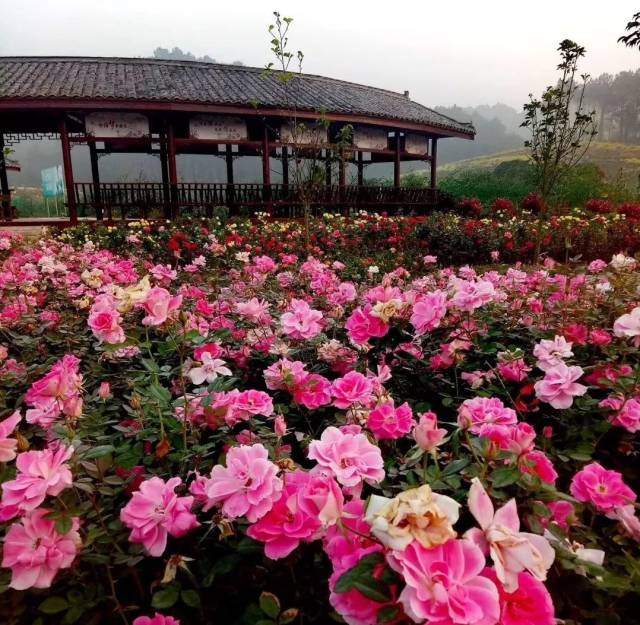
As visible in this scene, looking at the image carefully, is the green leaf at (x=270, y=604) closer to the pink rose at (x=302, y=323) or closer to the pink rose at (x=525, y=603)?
the pink rose at (x=525, y=603)

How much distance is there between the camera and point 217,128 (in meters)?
12.7

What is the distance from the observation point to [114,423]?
144 cm

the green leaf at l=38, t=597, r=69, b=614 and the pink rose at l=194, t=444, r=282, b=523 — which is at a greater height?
the pink rose at l=194, t=444, r=282, b=523

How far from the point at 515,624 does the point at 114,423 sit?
1157 millimetres

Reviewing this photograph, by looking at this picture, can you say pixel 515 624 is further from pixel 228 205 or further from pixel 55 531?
pixel 228 205

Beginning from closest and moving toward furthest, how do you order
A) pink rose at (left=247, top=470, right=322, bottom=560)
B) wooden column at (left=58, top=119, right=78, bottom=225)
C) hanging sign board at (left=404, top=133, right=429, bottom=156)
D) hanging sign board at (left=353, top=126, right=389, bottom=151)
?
pink rose at (left=247, top=470, right=322, bottom=560), wooden column at (left=58, top=119, right=78, bottom=225), hanging sign board at (left=353, top=126, right=389, bottom=151), hanging sign board at (left=404, top=133, right=429, bottom=156)

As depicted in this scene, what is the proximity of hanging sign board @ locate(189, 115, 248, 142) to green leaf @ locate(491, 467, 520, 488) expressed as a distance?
507 inches

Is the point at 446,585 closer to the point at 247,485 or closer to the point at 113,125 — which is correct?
the point at 247,485

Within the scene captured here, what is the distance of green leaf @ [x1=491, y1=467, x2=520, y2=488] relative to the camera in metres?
0.75

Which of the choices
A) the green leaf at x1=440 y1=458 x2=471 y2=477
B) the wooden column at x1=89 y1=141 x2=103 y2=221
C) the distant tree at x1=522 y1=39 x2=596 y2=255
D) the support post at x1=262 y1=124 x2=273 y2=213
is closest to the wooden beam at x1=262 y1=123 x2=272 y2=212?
the support post at x1=262 y1=124 x2=273 y2=213

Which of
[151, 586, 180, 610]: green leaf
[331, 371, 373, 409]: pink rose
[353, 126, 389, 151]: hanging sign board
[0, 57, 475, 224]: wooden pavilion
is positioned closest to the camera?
[151, 586, 180, 610]: green leaf

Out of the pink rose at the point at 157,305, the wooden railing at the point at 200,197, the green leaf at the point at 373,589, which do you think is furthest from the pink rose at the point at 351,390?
the wooden railing at the point at 200,197

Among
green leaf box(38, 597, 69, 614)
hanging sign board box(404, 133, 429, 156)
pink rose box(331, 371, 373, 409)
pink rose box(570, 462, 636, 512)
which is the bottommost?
green leaf box(38, 597, 69, 614)

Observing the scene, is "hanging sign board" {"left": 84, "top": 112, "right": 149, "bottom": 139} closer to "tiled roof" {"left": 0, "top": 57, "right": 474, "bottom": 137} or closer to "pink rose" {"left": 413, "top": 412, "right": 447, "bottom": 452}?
"tiled roof" {"left": 0, "top": 57, "right": 474, "bottom": 137}
